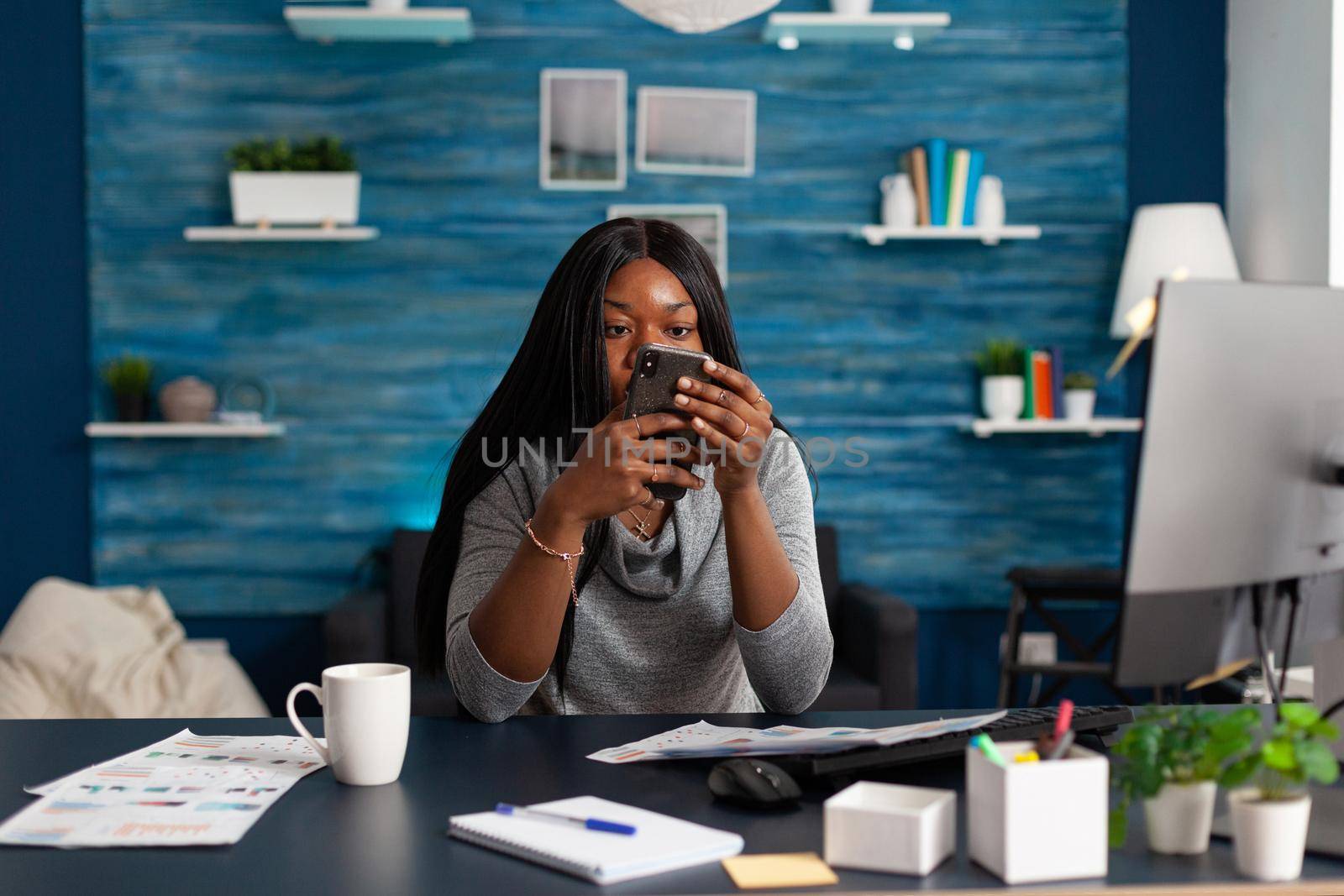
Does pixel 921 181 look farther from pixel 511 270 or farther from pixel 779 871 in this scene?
pixel 779 871

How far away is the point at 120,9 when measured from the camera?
3418 mm

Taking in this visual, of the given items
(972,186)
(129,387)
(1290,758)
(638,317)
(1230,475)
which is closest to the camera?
(1290,758)

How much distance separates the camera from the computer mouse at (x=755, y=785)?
0.90 m

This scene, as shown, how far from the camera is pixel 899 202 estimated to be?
11.2ft

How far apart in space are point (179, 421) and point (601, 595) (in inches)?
91.1

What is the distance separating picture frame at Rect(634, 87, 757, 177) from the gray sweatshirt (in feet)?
7.07

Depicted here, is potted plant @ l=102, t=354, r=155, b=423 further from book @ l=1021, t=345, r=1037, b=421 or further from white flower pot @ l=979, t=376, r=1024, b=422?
book @ l=1021, t=345, r=1037, b=421

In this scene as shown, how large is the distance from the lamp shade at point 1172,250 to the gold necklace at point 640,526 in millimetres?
2196

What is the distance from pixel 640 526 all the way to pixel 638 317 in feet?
0.94

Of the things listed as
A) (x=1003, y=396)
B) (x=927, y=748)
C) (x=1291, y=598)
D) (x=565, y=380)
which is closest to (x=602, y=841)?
(x=927, y=748)

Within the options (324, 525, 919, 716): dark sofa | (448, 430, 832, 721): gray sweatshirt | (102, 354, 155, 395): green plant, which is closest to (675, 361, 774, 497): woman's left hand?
(448, 430, 832, 721): gray sweatshirt

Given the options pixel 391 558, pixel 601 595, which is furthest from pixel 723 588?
pixel 391 558

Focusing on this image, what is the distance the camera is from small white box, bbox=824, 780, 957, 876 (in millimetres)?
757

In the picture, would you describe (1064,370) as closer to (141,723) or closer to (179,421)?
(179,421)
